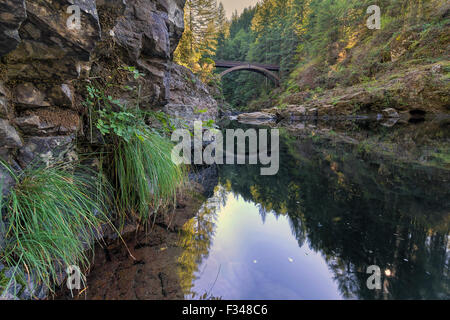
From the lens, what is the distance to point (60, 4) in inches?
55.2

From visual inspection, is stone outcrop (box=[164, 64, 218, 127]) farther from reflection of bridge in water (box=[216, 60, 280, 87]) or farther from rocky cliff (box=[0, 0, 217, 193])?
reflection of bridge in water (box=[216, 60, 280, 87])

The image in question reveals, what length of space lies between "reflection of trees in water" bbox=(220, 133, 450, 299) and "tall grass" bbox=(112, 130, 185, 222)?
135cm

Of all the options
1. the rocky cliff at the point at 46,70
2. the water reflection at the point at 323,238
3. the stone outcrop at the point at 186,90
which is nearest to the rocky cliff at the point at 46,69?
the rocky cliff at the point at 46,70

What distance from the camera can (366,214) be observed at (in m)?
2.45

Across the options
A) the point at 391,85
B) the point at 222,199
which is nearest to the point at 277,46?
the point at 391,85

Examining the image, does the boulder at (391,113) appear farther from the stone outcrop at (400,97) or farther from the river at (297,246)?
the river at (297,246)

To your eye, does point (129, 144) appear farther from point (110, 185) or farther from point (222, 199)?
point (222, 199)

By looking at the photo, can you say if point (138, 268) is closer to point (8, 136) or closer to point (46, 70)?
point (8, 136)

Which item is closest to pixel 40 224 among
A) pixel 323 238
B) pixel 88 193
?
pixel 88 193

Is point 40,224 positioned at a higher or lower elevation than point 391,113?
lower

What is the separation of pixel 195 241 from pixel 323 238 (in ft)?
4.15

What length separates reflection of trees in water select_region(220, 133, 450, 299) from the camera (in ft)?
5.03

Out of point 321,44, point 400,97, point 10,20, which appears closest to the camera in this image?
point 10,20

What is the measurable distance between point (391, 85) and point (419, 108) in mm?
2114
